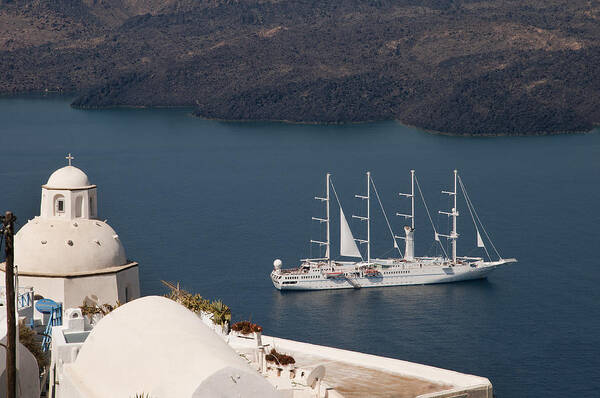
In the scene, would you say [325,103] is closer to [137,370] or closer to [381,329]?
[381,329]

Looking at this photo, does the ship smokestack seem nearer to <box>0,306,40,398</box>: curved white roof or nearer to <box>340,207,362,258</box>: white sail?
<box>340,207,362,258</box>: white sail

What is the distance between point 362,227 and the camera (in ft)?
254

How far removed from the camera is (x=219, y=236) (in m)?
76.0

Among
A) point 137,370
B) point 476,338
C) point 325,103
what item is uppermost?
point 325,103

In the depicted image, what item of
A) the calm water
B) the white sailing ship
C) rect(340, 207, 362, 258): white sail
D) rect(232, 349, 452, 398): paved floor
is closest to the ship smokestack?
the white sailing ship

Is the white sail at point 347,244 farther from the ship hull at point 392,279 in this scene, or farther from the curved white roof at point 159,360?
the curved white roof at point 159,360

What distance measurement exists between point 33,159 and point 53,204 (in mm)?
82934

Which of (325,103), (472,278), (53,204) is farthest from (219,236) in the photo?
(325,103)

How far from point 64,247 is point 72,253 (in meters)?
0.23

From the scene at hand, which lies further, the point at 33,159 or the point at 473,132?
the point at 473,132

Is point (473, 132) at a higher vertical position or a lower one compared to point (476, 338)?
higher

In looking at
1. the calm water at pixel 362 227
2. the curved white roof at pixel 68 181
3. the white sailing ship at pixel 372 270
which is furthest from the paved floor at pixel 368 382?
the white sailing ship at pixel 372 270

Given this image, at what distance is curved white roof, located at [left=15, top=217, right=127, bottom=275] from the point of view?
28.0 metres

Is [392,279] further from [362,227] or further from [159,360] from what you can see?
[159,360]
